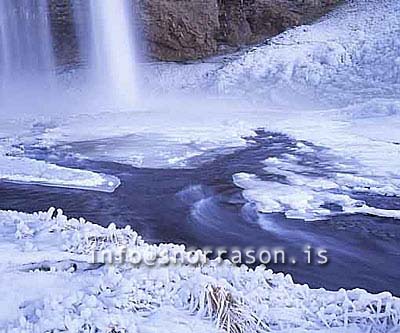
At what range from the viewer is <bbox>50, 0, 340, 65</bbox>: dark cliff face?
18.0 m

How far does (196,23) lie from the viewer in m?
18.4

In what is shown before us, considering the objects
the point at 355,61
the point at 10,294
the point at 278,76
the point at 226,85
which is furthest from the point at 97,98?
the point at 10,294

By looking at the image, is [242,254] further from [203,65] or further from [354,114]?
[203,65]

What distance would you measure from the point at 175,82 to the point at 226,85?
1.91 m

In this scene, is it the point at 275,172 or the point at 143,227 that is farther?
the point at 275,172

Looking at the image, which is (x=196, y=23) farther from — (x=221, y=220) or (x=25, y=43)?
(x=221, y=220)

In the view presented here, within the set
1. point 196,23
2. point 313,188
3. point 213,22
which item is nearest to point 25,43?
point 196,23

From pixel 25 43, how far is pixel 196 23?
500cm

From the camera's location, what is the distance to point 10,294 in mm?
3779

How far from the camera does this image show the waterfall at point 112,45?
57.2 ft

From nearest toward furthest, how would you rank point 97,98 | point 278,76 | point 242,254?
point 242,254 → point 278,76 → point 97,98

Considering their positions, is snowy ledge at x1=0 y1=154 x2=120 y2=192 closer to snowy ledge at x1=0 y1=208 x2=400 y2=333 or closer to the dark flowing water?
the dark flowing water

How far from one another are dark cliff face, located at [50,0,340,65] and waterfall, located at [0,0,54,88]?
0.35 meters

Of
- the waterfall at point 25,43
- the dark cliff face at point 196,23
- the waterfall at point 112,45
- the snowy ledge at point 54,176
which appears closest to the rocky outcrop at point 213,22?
the dark cliff face at point 196,23
